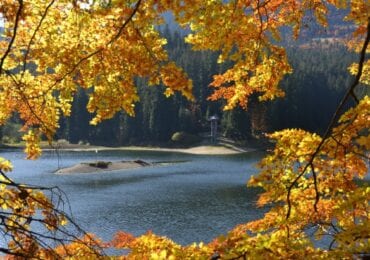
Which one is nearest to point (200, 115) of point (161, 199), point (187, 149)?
point (187, 149)

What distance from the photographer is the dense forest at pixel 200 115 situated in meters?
85.8

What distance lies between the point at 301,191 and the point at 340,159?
1.37 metres

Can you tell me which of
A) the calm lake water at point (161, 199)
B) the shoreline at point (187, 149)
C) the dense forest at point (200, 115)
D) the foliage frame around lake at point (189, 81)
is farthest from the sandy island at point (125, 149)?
the foliage frame around lake at point (189, 81)

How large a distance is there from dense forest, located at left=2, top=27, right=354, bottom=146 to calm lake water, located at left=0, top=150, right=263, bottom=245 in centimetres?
3098

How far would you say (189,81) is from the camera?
4.26m

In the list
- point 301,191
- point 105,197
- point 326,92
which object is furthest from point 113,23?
point 326,92

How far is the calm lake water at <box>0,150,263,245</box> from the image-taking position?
25603 mm

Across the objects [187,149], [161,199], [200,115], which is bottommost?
[161,199]

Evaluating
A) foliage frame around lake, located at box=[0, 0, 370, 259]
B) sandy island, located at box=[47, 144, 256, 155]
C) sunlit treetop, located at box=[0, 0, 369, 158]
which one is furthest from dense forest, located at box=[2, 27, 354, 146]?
sunlit treetop, located at box=[0, 0, 369, 158]

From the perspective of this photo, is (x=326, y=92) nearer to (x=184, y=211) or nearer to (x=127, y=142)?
(x=127, y=142)

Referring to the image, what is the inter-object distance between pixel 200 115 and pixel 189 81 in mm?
91519

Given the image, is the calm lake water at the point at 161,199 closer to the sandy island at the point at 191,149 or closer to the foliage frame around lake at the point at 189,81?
the foliage frame around lake at the point at 189,81

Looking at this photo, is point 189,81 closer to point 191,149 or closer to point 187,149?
point 191,149

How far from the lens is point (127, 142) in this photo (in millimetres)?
95312
